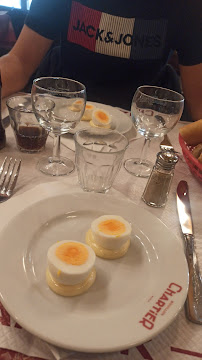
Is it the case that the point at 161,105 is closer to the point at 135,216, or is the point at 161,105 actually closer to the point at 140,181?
the point at 140,181

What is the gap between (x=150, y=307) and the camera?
411 mm

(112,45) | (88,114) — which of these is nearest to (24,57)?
(112,45)

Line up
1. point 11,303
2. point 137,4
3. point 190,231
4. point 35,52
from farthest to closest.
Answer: point 35,52
point 137,4
point 190,231
point 11,303

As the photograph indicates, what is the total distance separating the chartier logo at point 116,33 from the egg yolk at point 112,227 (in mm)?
1020

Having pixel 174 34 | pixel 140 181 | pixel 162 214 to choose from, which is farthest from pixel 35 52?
pixel 162 214

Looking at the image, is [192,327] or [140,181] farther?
[140,181]

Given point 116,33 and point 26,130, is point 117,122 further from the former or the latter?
point 116,33

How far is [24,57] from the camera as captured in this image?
1.35 meters

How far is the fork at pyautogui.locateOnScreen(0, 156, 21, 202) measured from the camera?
25.5 inches

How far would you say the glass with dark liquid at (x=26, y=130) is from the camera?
2.61 ft

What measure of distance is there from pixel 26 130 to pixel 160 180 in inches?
15.4

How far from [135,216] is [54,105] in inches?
14.1

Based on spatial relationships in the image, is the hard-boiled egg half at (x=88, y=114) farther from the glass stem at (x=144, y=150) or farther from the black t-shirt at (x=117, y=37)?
the black t-shirt at (x=117, y=37)

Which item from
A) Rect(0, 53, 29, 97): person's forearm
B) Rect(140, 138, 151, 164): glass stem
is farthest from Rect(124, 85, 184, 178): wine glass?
Rect(0, 53, 29, 97): person's forearm
